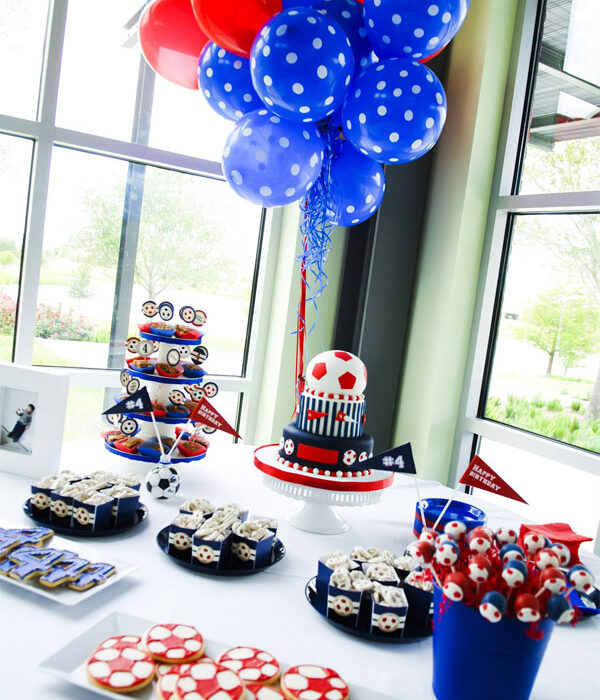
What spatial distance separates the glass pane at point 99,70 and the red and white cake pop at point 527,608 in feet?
7.45

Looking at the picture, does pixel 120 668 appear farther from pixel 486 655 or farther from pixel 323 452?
pixel 323 452

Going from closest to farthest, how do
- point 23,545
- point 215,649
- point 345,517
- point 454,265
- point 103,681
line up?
1. point 103,681
2. point 215,649
3. point 23,545
4. point 345,517
5. point 454,265

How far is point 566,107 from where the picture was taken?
7.73 feet

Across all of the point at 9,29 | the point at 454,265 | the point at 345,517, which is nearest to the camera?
the point at 345,517

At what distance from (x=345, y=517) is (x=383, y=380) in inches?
47.2

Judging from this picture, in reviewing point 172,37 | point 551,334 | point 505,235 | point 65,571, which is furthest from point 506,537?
point 505,235

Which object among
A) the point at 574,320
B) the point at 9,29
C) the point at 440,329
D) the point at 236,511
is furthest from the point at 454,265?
the point at 9,29

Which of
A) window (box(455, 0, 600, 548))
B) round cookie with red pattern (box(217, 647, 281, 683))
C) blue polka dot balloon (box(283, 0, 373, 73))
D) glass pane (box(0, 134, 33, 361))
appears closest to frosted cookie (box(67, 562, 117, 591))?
round cookie with red pattern (box(217, 647, 281, 683))

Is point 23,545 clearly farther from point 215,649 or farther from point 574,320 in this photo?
point 574,320

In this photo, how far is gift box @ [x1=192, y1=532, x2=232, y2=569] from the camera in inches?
43.5

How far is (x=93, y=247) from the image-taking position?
2.50m

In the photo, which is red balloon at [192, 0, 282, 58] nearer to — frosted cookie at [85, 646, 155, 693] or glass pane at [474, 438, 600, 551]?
frosted cookie at [85, 646, 155, 693]

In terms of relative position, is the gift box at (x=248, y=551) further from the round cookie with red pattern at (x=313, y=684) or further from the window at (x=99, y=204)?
the window at (x=99, y=204)

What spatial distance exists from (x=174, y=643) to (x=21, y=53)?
2.23 m
